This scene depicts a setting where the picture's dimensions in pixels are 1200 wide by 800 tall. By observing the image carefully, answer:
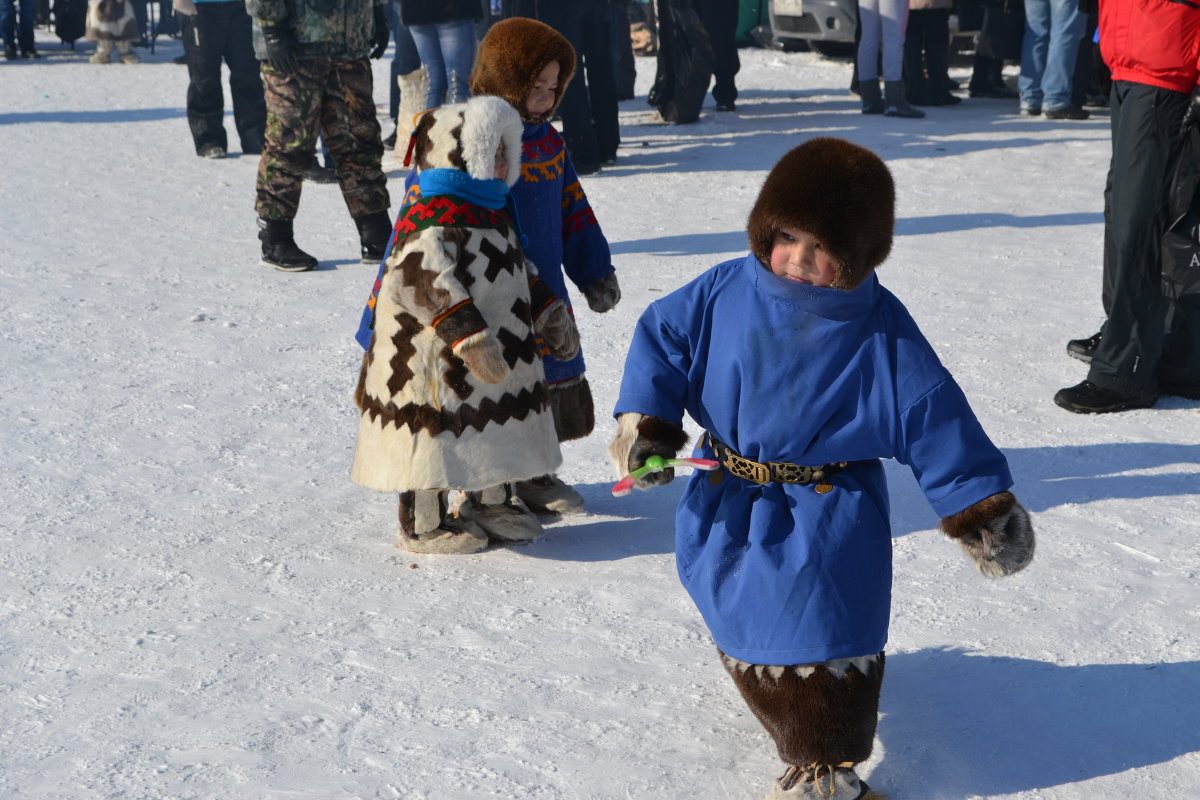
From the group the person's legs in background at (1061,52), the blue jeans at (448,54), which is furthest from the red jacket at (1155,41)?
the person's legs in background at (1061,52)

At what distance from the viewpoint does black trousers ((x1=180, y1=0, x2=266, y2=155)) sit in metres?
9.05

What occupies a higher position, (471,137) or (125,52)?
(125,52)

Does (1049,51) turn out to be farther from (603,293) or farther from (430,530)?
(430,530)

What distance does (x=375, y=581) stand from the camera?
362cm

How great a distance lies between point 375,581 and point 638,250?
3779 millimetres

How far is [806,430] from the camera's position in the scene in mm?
2582

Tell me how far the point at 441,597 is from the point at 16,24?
14.4 meters

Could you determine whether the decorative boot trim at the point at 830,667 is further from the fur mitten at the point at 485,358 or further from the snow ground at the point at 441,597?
the fur mitten at the point at 485,358

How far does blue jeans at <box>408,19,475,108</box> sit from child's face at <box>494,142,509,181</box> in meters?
4.54

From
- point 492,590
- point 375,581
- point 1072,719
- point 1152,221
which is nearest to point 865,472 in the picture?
point 1072,719

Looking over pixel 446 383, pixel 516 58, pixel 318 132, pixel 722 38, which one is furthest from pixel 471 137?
pixel 722 38

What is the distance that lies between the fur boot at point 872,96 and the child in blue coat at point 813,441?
8.66 meters

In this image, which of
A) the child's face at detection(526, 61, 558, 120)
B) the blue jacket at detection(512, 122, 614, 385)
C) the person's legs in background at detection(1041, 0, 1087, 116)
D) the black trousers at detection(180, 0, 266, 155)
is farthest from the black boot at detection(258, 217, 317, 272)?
the person's legs in background at detection(1041, 0, 1087, 116)

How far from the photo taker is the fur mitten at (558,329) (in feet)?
12.4
